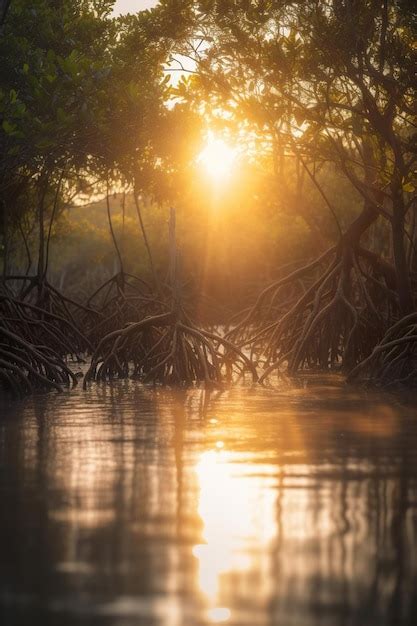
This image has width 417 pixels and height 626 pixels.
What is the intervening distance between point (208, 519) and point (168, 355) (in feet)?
28.3

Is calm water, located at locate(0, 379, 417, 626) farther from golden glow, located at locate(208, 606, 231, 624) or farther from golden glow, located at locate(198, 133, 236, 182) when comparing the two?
golden glow, located at locate(198, 133, 236, 182)

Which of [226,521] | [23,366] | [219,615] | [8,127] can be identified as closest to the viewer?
[219,615]

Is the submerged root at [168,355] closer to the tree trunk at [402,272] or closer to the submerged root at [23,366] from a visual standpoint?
the submerged root at [23,366]

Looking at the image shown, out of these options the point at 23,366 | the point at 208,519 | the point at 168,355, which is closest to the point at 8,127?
the point at 23,366

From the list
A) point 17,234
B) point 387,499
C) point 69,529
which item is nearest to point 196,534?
point 69,529

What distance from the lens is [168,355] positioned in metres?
14.4

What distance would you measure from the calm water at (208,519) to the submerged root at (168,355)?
3628 millimetres

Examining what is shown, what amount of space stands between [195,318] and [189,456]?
70.6 feet

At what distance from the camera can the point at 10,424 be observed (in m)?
9.83

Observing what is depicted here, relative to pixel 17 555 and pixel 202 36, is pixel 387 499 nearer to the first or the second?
pixel 17 555

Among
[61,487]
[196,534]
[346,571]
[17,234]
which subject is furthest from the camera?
[17,234]

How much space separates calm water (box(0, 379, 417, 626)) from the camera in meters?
4.17

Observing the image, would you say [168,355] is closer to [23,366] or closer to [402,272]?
[23,366]

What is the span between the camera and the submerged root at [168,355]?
14289 mm
